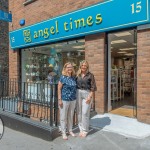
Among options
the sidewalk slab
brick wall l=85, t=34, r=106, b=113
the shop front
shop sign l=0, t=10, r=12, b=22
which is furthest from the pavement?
shop sign l=0, t=10, r=12, b=22

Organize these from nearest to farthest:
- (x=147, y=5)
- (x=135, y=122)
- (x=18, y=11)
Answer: (x=147, y=5) < (x=135, y=122) < (x=18, y=11)

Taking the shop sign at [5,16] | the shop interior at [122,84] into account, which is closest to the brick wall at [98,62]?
the shop interior at [122,84]

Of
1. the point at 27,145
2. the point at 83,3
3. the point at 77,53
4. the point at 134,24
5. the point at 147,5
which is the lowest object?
the point at 27,145

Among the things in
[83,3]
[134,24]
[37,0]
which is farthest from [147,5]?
[37,0]

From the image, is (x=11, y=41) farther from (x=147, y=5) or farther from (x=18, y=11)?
(x=147, y=5)

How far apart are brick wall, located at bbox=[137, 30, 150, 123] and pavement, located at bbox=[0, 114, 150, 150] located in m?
0.88

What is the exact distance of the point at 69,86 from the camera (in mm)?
5086

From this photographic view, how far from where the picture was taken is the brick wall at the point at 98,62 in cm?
673

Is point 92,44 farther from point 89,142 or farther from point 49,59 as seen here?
point 89,142

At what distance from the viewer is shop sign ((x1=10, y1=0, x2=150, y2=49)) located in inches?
229

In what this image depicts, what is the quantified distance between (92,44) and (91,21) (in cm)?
66

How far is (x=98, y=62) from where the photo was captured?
683cm

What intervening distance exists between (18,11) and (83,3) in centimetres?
394

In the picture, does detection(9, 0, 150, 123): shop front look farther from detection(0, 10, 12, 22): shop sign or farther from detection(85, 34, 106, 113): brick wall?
detection(0, 10, 12, 22): shop sign
